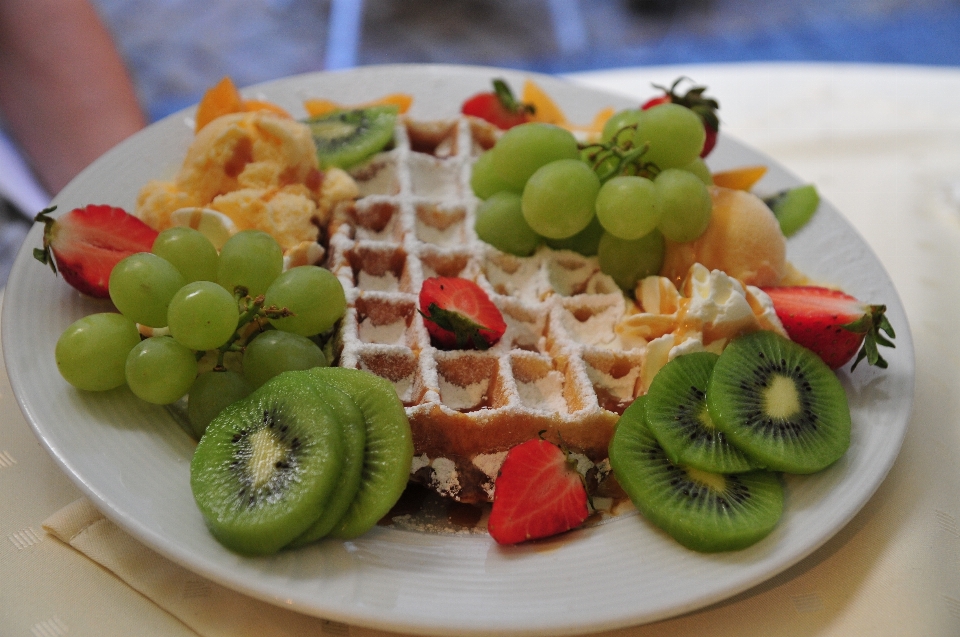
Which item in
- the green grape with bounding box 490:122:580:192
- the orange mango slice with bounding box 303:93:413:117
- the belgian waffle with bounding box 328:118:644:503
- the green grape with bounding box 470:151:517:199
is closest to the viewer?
the belgian waffle with bounding box 328:118:644:503

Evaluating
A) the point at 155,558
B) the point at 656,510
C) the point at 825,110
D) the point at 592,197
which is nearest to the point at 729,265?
the point at 592,197

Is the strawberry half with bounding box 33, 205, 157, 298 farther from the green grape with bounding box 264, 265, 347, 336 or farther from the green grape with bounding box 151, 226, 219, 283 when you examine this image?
the green grape with bounding box 264, 265, 347, 336

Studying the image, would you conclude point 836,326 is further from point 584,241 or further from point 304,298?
point 304,298

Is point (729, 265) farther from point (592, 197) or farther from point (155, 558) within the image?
point (155, 558)

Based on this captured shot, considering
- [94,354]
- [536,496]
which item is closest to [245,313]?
[94,354]

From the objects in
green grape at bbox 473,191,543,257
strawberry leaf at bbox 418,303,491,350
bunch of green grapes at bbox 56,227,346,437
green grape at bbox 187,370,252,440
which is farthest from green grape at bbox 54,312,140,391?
green grape at bbox 473,191,543,257

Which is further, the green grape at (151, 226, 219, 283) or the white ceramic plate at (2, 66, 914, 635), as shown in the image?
the green grape at (151, 226, 219, 283)

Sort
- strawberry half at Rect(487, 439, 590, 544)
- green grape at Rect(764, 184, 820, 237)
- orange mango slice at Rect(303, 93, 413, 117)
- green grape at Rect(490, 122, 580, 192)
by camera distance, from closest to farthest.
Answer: strawberry half at Rect(487, 439, 590, 544) < green grape at Rect(490, 122, 580, 192) < green grape at Rect(764, 184, 820, 237) < orange mango slice at Rect(303, 93, 413, 117)

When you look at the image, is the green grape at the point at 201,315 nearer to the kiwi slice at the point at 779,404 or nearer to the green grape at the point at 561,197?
the green grape at the point at 561,197
